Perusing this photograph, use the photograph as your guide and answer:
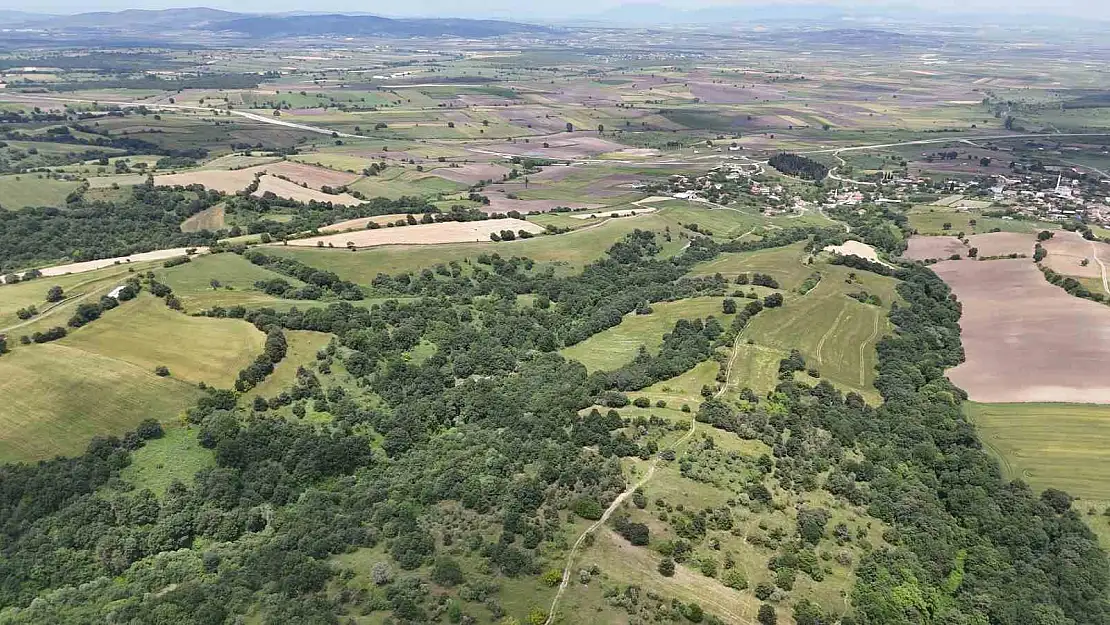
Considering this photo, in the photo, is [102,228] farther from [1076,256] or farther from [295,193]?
[1076,256]

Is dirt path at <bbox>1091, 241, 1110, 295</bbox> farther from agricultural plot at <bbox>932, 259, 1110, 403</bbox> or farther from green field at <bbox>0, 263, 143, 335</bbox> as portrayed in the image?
green field at <bbox>0, 263, 143, 335</bbox>

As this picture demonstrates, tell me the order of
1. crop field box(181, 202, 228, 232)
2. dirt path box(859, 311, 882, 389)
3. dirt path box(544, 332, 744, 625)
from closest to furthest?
dirt path box(544, 332, 744, 625)
dirt path box(859, 311, 882, 389)
crop field box(181, 202, 228, 232)

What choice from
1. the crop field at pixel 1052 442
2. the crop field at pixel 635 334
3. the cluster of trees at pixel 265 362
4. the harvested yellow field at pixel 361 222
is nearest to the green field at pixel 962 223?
the crop field at pixel 635 334

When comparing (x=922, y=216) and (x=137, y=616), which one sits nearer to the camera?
(x=137, y=616)

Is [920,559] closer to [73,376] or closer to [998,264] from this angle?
[73,376]

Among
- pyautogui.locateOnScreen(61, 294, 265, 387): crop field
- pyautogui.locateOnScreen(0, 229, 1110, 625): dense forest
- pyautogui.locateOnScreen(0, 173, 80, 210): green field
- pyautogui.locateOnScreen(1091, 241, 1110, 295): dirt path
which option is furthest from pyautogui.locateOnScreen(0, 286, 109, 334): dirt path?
pyautogui.locateOnScreen(1091, 241, 1110, 295): dirt path

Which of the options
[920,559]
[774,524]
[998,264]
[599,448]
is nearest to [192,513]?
[599,448]

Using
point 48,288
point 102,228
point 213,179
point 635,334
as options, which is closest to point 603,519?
point 635,334
